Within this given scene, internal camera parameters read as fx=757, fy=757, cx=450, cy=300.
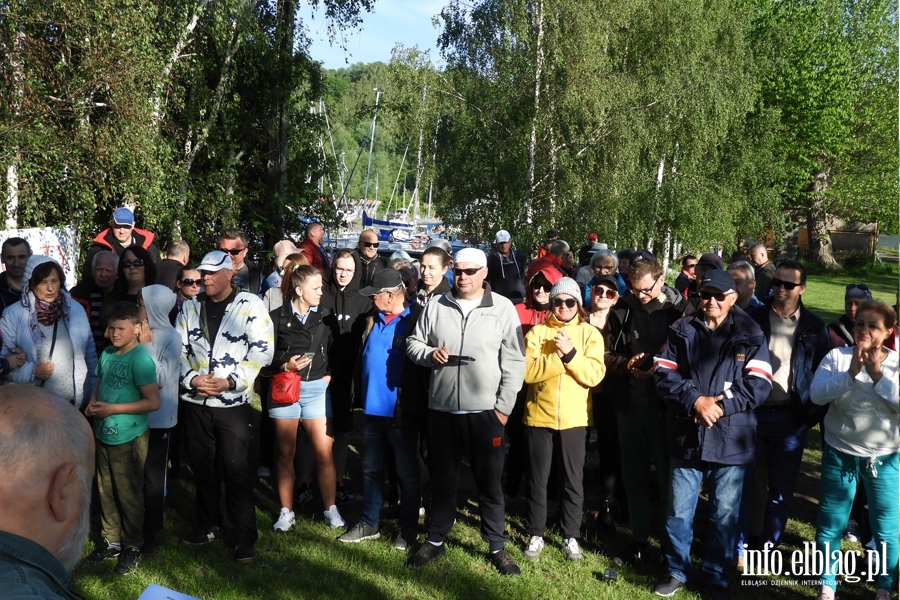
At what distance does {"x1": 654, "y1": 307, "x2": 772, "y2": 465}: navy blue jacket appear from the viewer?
4645mm

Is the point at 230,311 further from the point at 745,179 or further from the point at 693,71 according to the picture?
the point at 745,179

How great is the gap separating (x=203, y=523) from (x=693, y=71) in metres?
21.8

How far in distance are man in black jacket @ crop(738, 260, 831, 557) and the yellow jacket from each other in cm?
116

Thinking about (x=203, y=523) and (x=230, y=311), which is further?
(x=203, y=523)

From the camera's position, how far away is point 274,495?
659cm

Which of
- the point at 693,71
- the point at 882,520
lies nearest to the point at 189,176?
the point at 882,520

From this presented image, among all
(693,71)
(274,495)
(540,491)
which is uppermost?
(693,71)

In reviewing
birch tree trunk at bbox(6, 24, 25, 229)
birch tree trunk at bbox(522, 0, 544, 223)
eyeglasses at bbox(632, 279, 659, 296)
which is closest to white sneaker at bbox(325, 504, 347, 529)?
eyeglasses at bbox(632, 279, 659, 296)

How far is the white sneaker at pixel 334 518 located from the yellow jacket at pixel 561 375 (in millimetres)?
1681

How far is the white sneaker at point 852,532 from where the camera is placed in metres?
5.80

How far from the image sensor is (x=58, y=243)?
1035cm

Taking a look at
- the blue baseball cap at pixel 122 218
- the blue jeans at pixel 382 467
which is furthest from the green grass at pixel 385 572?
the blue baseball cap at pixel 122 218

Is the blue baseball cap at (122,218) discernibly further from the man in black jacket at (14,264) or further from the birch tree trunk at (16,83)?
the birch tree trunk at (16,83)

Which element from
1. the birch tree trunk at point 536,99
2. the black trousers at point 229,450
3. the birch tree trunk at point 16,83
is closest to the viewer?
the black trousers at point 229,450
